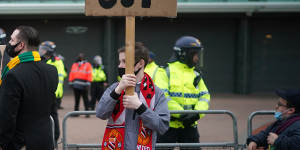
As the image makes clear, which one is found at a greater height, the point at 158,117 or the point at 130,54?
the point at 130,54

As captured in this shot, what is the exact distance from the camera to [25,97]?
3.47m

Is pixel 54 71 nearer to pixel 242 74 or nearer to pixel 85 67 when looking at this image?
pixel 85 67

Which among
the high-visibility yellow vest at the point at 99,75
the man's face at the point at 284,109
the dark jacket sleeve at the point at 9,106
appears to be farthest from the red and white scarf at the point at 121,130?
the high-visibility yellow vest at the point at 99,75

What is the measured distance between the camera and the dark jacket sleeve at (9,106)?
3.36 m

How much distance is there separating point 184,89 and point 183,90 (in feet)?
0.06

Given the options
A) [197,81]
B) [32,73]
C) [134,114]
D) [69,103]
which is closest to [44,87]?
[32,73]

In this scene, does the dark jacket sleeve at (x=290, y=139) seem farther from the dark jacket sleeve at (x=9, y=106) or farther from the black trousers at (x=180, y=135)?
the dark jacket sleeve at (x=9, y=106)

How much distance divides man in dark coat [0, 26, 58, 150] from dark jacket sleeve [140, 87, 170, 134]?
0.97m

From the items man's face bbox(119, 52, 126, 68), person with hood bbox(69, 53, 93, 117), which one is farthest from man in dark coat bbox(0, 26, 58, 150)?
person with hood bbox(69, 53, 93, 117)

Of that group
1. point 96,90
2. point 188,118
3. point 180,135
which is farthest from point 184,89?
point 96,90

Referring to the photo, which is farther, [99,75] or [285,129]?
[99,75]

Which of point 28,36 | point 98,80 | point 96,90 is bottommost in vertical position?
point 96,90

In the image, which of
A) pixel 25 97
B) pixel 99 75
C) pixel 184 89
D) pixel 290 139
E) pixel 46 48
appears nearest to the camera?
pixel 25 97

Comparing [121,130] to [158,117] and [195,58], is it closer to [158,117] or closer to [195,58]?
[158,117]
